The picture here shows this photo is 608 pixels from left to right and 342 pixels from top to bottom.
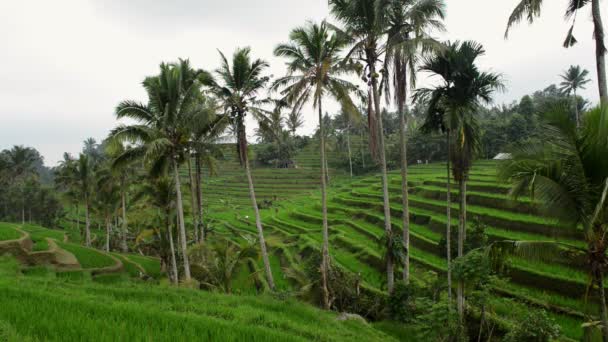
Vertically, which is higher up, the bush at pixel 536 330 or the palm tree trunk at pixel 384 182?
the palm tree trunk at pixel 384 182

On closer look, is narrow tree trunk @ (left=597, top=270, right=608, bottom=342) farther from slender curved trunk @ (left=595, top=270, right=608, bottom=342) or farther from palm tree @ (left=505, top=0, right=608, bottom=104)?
palm tree @ (left=505, top=0, right=608, bottom=104)

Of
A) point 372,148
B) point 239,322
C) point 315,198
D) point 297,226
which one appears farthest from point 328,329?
point 315,198

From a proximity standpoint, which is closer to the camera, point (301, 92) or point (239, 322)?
point (239, 322)

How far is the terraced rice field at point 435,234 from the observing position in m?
12.9

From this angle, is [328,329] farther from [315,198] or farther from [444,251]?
[315,198]

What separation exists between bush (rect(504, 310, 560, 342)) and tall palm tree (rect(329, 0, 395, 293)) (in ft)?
16.0

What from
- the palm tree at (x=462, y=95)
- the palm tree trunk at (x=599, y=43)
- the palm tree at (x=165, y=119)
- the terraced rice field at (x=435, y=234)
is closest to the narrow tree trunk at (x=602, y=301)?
the terraced rice field at (x=435, y=234)

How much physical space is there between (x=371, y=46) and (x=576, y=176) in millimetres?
9663

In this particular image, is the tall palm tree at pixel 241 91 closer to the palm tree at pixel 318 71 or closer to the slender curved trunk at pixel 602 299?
the palm tree at pixel 318 71

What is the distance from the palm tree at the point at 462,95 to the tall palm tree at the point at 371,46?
2009mm

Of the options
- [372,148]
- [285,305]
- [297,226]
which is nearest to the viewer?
[285,305]

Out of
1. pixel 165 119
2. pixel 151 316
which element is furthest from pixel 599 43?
pixel 165 119

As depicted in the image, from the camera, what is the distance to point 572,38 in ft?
30.3

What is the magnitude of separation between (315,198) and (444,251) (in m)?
31.8
